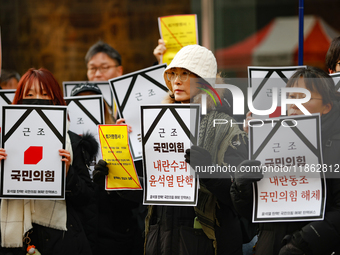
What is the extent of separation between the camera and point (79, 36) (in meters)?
8.65

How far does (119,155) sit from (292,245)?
1100 millimetres

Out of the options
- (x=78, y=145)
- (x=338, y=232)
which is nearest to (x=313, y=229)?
(x=338, y=232)

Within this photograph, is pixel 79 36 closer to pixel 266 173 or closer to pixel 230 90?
pixel 230 90

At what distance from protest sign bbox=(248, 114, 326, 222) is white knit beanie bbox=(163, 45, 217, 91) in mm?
566

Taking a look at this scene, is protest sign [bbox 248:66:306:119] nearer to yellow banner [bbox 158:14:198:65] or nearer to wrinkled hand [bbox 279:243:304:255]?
yellow banner [bbox 158:14:198:65]

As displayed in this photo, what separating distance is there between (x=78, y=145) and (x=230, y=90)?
1.05m

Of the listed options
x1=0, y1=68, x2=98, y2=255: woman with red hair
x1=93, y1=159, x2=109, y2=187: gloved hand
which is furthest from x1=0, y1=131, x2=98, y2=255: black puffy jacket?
x1=93, y1=159, x2=109, y2=187: gloved hand

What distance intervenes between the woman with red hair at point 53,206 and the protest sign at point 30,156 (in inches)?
2.4

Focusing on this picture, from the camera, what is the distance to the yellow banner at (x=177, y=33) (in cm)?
408

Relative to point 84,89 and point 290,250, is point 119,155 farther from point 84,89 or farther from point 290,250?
point 84,89

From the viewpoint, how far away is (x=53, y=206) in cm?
309

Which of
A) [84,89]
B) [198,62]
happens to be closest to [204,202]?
[198,62]

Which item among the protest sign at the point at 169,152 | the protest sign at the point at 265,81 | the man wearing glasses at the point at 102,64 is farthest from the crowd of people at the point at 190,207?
the man wearing glasses at the point at 102,64

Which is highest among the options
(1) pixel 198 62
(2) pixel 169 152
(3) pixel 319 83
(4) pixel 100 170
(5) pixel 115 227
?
(1) pixel 198 62
